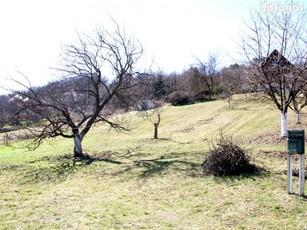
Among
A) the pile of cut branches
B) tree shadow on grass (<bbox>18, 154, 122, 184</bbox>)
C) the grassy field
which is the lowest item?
tree shadow on grass (<bbox>18, 154, 122, 184</bbox>)

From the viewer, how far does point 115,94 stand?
1328 centimetres

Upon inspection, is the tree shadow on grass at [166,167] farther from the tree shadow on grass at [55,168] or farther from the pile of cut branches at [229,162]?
the tree shadow on grass at [55,168]

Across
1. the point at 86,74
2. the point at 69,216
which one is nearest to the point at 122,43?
the point at 86,74

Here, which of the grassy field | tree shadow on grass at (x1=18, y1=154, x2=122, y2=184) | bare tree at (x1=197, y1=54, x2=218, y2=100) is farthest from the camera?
bare tree at (x1=197, y1=54, x2=218, y2=100)

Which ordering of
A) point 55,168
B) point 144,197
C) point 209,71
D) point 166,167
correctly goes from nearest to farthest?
point 144,197 < point 166,167 < point 55,168 < point 209,71

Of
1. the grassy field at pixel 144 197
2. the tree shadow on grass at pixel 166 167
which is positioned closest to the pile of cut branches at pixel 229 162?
the grassy field at pixel 144 197

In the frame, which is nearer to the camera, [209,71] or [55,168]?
[55,168]

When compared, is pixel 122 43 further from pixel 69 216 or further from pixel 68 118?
pixel 69 216

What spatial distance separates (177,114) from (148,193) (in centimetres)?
2421

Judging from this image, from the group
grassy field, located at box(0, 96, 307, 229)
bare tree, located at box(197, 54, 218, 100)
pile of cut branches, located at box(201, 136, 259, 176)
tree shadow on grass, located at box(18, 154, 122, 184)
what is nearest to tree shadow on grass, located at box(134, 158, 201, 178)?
grassy field, located at box(0, 96, 307, 229)

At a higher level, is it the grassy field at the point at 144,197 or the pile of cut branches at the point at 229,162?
the pile of cut branches at the point at 229,162

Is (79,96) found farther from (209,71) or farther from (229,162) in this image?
(209,71)

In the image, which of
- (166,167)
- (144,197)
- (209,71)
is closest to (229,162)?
(144,197)

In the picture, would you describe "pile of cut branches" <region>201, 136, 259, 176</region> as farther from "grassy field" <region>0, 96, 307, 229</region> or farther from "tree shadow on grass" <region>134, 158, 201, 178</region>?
"tree shadow on grass" <region>134, 158, 201, 178</region>
